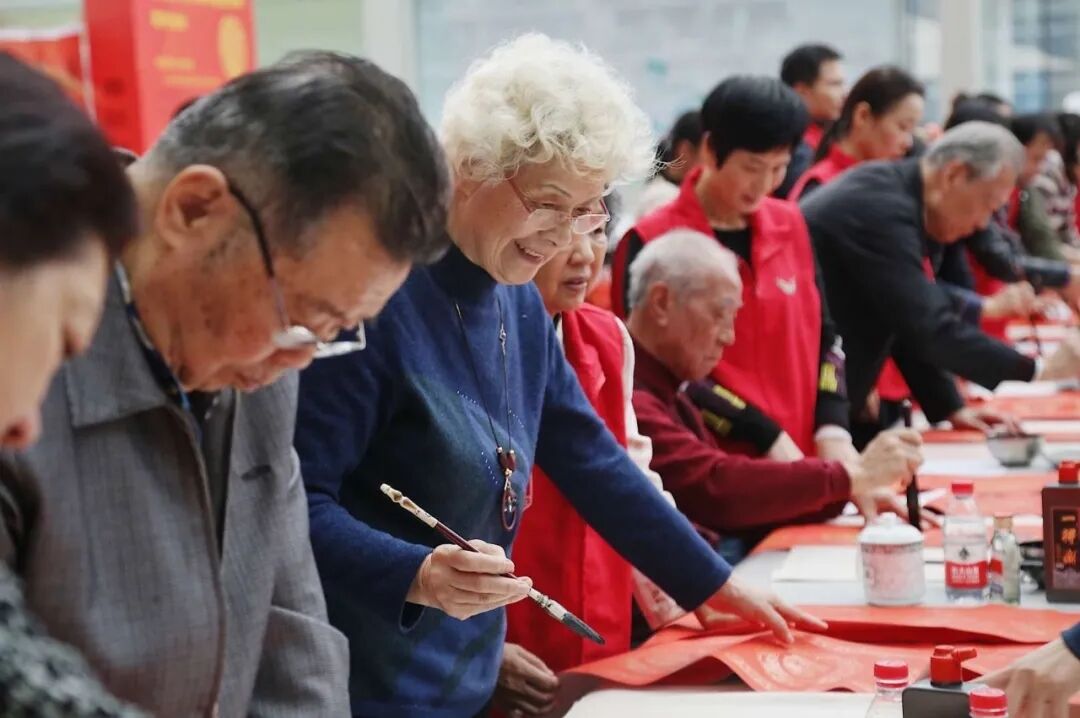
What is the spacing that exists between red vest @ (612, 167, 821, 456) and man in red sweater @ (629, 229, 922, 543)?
36 centimetres

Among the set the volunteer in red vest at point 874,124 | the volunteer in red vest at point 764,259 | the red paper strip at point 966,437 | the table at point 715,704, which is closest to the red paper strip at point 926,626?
the table at point 715,704

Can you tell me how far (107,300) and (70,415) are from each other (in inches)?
4.1

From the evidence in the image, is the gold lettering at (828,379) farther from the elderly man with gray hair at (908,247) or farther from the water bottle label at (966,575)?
the water bottle label at (966,575)

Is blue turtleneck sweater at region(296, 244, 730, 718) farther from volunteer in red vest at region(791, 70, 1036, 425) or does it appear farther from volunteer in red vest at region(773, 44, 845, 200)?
volunteer in red vest at region(773, 44, 845, 200)

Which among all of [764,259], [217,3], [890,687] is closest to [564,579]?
[890,687]

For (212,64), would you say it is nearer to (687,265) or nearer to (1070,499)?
(687,265)

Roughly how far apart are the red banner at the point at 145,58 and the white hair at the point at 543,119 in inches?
129

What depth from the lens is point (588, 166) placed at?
1938mm

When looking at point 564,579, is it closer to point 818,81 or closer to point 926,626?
point 926,626

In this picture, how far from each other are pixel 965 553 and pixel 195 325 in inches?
67.0

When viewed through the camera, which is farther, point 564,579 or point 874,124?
point 874,124

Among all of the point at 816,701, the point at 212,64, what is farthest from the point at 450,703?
the point at 212,64

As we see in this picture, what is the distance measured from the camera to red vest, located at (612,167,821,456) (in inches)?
139

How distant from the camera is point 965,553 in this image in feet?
8.50
